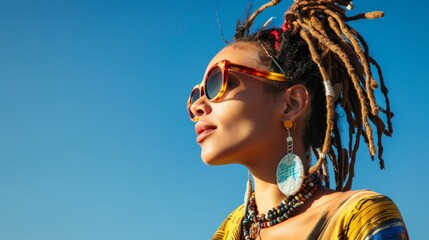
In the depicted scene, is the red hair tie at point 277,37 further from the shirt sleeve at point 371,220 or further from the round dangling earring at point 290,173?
the shirt sleeve at point 371,220

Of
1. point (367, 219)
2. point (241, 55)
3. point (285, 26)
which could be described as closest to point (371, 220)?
point (367, 219)

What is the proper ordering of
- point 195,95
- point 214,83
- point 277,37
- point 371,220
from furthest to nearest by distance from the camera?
point 195,95 < point 277,37 < point 214,83 < point 371,220

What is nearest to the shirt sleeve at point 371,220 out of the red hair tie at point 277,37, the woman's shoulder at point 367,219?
the woman's shoulder at point 367,219

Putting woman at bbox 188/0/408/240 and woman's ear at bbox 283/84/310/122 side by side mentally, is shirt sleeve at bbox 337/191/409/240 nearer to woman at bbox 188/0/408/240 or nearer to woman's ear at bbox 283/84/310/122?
woman at bbox 188/0/408/240

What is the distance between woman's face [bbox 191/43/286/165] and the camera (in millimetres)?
4336

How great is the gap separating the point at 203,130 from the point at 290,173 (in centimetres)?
68

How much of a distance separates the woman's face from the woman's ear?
0.05m

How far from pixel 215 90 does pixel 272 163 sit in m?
Result: 0.66

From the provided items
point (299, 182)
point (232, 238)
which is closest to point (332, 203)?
point (299, 182)

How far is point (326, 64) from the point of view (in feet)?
15.3

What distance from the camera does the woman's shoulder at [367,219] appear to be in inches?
143

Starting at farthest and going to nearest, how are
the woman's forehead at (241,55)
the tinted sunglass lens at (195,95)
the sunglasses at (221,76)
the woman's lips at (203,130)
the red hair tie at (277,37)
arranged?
the tinted sunglass lens at (195,95) → the red hair tie at (277,37) → the woman's forehead at (241,55) → the sunglasses at (221,76) → the woman's lips at (203,130)

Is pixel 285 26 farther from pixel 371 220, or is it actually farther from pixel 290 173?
pixel 371 220

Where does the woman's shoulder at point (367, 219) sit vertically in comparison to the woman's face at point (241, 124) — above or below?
below
